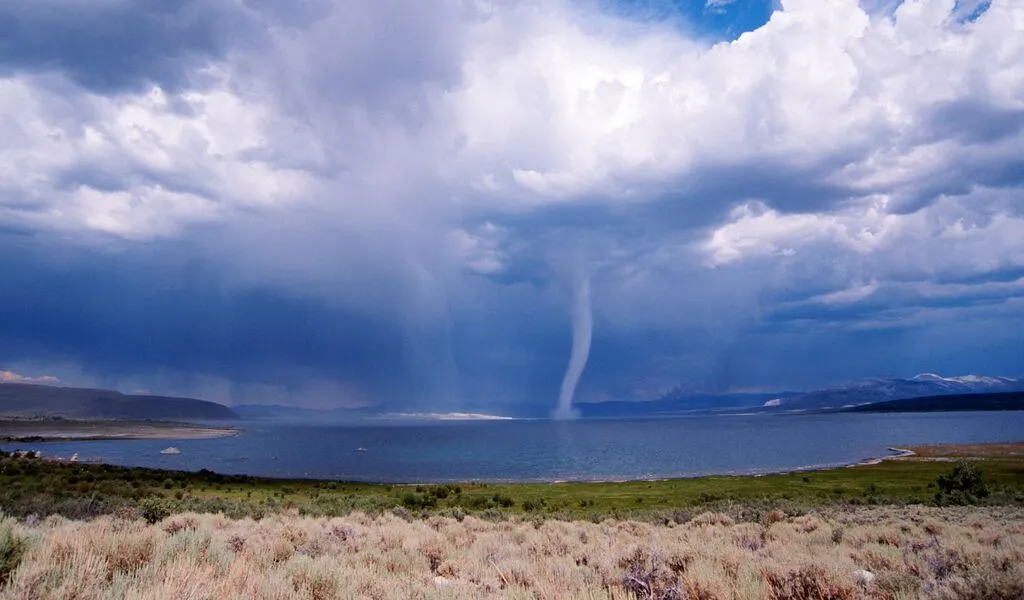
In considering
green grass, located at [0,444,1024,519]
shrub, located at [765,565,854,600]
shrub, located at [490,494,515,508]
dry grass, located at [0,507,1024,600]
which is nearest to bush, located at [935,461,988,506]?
green grass, located at [0,444,1024,519]

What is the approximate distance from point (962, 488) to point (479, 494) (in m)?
29.1

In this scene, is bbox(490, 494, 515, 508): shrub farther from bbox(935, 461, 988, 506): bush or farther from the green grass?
bbox(935, 461, 988, 506): bush

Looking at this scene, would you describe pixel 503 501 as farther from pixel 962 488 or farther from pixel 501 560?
pixel 501 560

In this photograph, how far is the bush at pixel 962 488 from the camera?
30000mm

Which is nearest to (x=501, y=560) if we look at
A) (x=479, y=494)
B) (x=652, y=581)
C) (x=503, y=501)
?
(x=652, y=581)

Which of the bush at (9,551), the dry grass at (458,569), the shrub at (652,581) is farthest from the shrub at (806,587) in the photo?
the bush at (9,551)

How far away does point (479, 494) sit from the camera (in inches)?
1673

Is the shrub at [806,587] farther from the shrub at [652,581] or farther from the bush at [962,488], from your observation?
the bush at [962,488]

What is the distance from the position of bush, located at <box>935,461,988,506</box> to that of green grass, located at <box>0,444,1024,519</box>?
2.68ft

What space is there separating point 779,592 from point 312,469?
260 ft

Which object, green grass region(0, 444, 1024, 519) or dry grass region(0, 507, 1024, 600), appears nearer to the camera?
dry grass region(0, 507, 1024, 600)

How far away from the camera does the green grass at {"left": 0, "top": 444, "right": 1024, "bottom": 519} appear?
2591 cm

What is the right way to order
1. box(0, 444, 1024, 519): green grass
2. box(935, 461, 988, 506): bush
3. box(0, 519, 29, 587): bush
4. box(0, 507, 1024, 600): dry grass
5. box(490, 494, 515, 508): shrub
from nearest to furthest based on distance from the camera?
box(0, 507, 1024, 600): dry grass, box(0, 519, 29, 587): bush, box(0, 444, 1024, 519): green grass, box(935, 461, 988, 506): bush, box(490, 494, 515, 508): shrub

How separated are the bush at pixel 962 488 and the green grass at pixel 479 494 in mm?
816
